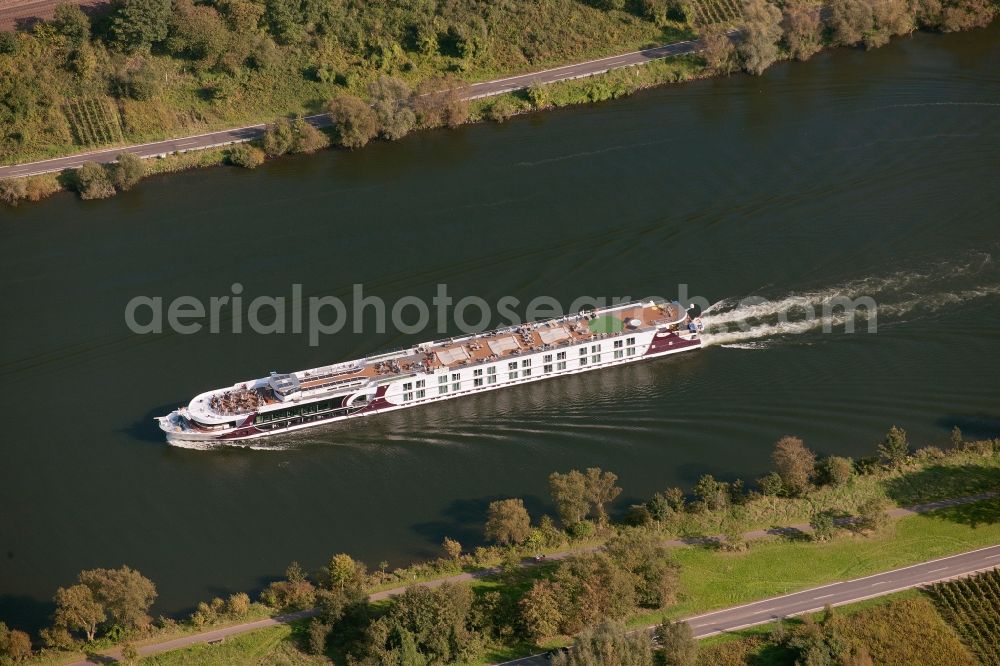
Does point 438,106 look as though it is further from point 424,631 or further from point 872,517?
point 424,631

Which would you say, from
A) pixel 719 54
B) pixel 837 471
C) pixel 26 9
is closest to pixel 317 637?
pixel 837 471

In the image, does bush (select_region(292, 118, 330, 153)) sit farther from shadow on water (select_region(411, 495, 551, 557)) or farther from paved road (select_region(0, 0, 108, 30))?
shadow on water (select_region(411, 495, 551, 557))

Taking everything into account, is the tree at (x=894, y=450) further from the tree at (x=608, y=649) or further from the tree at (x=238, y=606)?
the tree at (x=238, y=606)

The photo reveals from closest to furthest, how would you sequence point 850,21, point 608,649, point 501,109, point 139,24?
point 608,649, point 501,109, point 139,24, point 850,21

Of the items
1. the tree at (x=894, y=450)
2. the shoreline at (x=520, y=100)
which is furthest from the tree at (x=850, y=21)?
the tree at (x=894, y=450)

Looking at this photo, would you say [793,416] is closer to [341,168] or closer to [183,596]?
[183,596]

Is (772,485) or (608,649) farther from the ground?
(772,485)

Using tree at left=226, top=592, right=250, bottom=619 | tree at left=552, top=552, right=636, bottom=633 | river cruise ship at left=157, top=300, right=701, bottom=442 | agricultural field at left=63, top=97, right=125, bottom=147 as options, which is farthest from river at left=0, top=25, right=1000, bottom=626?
agricultural field at left=63, top=97, right=125, bottom=147

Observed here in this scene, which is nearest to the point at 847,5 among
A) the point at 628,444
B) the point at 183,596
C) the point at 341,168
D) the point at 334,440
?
the point at 341,168
